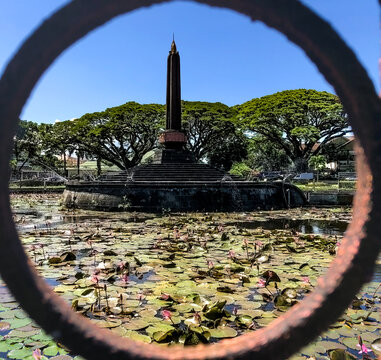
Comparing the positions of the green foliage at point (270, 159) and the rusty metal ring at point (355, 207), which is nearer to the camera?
the rusty metal ring at point (355, 207)

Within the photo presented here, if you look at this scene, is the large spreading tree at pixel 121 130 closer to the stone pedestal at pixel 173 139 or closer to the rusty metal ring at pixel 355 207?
the stone pedestal at pixel 173 139

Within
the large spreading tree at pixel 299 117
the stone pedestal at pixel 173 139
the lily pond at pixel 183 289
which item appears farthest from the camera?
the large spreading tree at pixel 299 117

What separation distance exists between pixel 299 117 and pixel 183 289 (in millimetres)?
26777

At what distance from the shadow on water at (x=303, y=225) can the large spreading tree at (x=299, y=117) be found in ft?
61.5

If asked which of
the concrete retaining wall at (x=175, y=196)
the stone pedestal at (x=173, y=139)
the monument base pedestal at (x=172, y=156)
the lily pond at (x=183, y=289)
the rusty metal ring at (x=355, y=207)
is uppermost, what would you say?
the stone pedestal at (x=173, y=139)

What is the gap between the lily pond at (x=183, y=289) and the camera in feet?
7.97

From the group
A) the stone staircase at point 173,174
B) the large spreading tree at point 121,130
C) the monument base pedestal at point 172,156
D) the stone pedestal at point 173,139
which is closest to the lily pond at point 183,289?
the stone staircase at point 173,174

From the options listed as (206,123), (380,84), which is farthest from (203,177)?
(206,123)

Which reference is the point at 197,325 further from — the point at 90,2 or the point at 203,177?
the point at 203,177

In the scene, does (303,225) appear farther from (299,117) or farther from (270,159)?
(270,159)

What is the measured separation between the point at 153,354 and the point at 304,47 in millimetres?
653

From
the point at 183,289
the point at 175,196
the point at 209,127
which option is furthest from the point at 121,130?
the point at 183,289

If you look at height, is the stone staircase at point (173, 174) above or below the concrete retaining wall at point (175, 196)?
above

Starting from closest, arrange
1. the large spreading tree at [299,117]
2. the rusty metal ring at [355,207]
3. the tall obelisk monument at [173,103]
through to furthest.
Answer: the rusty metal ring at [355,207] < the tall obelisk monument at [173,103] < the large spreading tree at [299,117]
